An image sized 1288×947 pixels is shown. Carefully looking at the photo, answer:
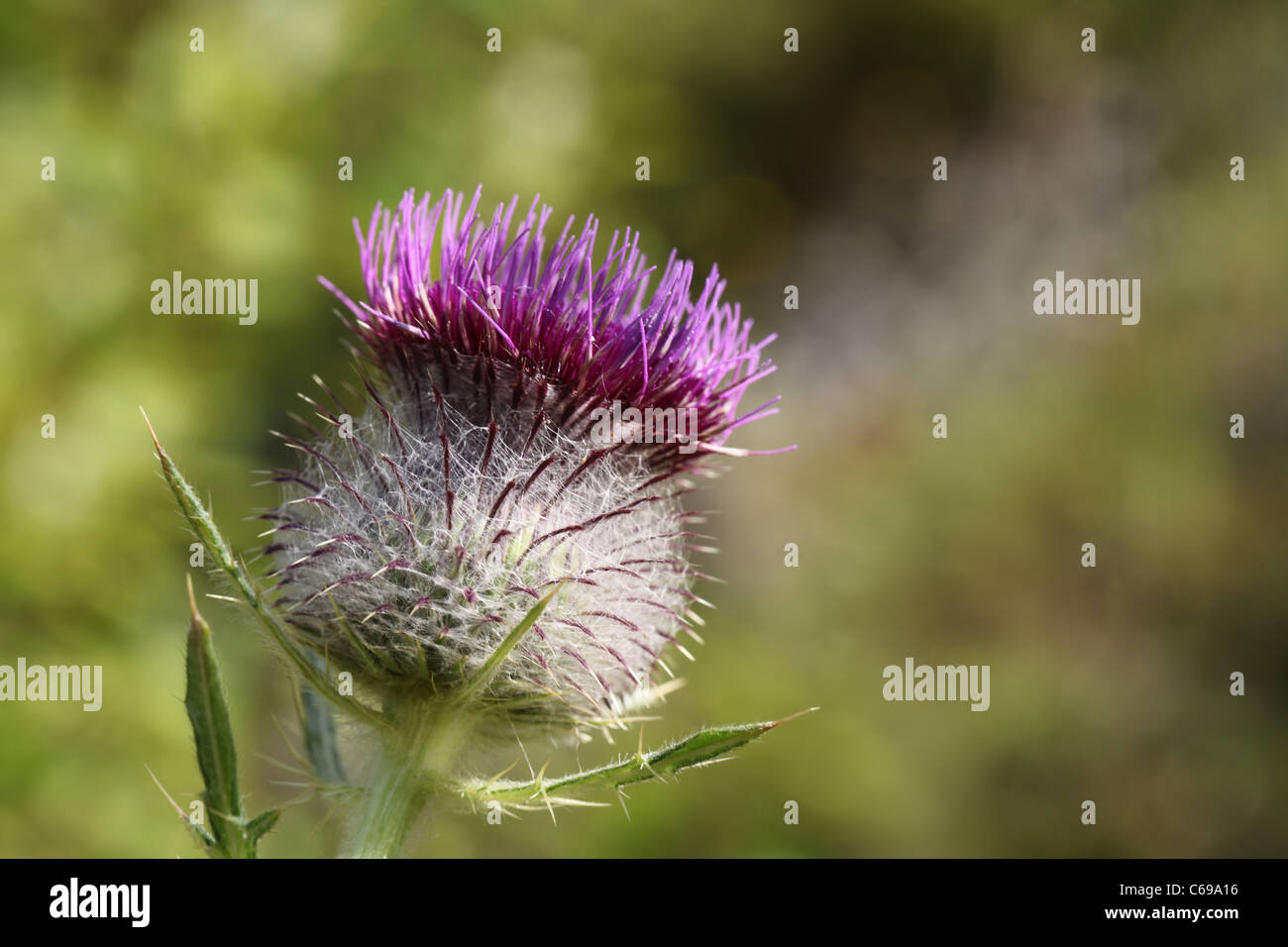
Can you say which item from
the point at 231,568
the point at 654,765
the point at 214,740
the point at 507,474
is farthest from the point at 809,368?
the point at 214,740

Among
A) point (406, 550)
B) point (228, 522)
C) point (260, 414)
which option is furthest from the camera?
point (260, 414)

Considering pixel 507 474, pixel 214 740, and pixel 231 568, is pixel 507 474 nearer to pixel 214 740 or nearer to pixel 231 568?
pixel 231 568

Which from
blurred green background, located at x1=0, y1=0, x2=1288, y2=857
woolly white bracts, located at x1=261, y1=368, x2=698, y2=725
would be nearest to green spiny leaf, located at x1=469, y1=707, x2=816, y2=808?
woolly white bracts, located at x1=261, y1=368, x2=698, y2=725

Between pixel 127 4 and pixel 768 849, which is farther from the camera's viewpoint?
pixel 768 849

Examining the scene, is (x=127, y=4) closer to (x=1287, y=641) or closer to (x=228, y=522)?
(x=228, y=522)

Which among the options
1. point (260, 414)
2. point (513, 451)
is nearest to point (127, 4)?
point (260, 414)

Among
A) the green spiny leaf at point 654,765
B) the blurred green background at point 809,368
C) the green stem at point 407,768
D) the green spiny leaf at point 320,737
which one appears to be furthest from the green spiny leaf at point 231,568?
the blurred green background at point 809,368
